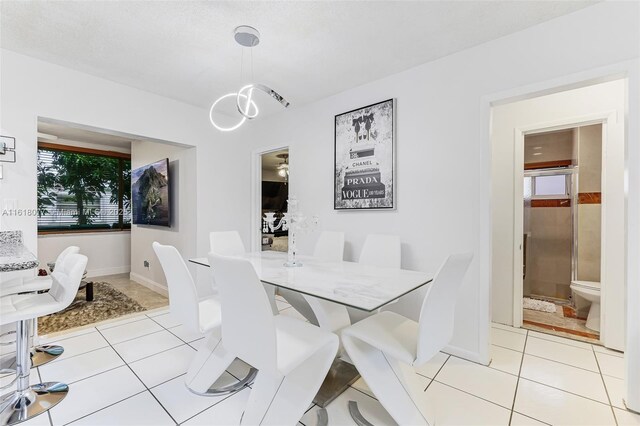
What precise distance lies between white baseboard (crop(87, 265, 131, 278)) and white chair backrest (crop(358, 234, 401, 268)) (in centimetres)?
510

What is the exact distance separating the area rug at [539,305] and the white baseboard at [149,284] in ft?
16.3

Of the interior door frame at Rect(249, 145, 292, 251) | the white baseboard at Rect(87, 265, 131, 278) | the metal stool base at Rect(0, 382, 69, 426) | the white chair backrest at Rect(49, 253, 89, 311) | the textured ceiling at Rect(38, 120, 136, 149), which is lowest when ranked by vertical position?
the metal stool base at Rect(0, 382, 69, 426)

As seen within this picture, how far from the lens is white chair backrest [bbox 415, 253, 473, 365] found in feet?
4.52

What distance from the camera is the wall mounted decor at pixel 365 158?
9.49 feet

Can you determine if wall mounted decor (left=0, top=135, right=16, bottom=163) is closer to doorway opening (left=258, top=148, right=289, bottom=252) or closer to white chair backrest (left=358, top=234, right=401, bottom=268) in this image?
white chair backrest (left=358, top=234, right=401, bottom=268)

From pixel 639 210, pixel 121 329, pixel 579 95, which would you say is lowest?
pixel 121 329

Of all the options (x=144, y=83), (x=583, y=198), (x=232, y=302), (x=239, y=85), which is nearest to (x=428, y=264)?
(x=232, y=302)

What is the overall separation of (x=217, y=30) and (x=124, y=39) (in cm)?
80

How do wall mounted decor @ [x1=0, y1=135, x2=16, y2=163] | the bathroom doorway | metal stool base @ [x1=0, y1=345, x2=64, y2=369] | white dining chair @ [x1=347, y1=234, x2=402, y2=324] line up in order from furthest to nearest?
1. the bathroom doorway
2. white dining chair @ [x1=347, y1=234, x2=402, y2=324]
3. wall mounted decor @ [x1=0, y1=135, x2=16, y2=163]
4. metal stool base @ [x1=0, y1=345, x2=64, y2=369]

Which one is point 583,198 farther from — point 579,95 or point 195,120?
point 195,120

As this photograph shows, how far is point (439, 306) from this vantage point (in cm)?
146

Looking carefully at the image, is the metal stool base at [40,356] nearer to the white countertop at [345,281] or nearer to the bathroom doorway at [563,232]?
the white countertop at [345,281]

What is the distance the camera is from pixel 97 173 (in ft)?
17.6

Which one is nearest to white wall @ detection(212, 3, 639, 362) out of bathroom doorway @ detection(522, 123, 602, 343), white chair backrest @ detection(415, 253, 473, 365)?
white chair backrest @ detection(415, 253, 473, 365)
